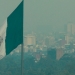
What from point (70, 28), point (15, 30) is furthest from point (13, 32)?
point (70, 28)

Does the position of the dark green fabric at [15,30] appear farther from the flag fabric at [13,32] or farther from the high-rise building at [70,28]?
the high-rise building at [70,28]

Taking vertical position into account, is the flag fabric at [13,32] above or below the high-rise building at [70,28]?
below

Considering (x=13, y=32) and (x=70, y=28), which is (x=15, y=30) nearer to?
(x=13, y=32)

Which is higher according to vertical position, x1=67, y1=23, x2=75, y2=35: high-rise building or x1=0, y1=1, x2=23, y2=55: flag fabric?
x1=67, y1=23, x2=75, y2=35: high-rise building

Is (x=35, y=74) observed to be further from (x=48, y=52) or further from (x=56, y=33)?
(x=56, y=33)

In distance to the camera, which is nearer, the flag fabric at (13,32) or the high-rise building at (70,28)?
the flag fabric at (13,32)

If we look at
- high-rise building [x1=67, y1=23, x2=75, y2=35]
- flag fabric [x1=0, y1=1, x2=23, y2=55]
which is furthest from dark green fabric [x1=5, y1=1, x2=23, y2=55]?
high-rise building [x1=67, y1=23, x2=75, y2=35]

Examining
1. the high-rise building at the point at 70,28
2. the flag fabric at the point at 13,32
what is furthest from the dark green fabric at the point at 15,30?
the high-rise building at the point at 70,28

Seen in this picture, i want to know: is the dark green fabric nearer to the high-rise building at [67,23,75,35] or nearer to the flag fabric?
the flag fabric
